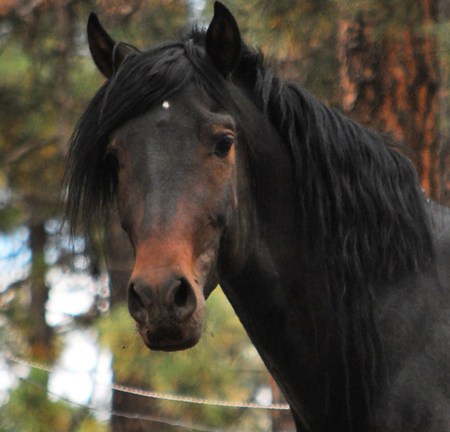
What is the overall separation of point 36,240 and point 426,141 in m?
6.46

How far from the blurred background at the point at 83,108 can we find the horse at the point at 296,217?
295mm

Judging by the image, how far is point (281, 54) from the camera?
22.0ft

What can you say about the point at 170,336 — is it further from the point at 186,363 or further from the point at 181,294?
the point at 186,363

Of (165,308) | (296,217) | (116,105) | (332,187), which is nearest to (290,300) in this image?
(296,217)

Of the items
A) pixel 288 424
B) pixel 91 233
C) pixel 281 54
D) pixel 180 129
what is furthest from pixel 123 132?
pixel 288 424

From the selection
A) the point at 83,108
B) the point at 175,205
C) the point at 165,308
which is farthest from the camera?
the point at 83,108

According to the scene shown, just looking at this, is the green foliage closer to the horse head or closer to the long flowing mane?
the long flowing mane

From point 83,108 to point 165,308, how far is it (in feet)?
19.6

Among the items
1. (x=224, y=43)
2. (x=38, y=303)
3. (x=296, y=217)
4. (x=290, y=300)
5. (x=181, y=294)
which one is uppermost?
(x=224, y=43)

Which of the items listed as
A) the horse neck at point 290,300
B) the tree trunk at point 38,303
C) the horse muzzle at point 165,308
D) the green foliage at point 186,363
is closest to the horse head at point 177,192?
the horse muzzle at point 165,308

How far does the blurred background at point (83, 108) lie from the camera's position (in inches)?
236

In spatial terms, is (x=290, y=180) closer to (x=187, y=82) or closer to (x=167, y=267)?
(x=187, y=82)

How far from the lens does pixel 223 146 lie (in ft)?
10.6

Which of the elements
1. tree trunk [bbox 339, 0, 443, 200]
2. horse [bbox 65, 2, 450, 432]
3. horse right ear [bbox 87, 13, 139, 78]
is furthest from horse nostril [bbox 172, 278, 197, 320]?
tree trunk [bbox 339, 0, 443, 200]
